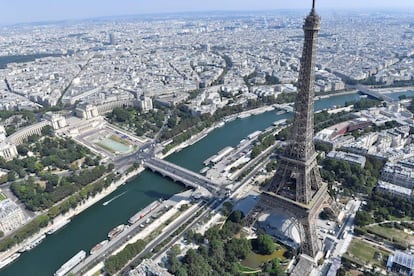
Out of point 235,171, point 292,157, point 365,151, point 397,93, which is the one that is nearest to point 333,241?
point 292,157

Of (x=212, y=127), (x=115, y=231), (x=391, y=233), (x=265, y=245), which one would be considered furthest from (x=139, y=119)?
(x=391, y=233)

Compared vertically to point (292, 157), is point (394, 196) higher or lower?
lower

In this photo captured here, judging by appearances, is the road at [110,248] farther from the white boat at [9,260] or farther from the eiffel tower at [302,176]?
the eiffel tower at [302,176]

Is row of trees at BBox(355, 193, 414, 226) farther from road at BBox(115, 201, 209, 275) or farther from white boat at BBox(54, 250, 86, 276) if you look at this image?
white boat at BBox(54, 250, 86, 276)

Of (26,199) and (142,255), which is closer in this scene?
(142,255)

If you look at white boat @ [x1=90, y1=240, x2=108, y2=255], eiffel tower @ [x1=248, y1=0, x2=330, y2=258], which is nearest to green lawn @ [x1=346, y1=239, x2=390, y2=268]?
eiffel tower @ [x1=248, y1=0, x2=330, y2=258]

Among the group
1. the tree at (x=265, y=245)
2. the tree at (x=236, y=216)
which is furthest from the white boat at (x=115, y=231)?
the tree at (x=265, y=245)

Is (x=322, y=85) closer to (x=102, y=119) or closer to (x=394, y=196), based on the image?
(x=394, y=196)
